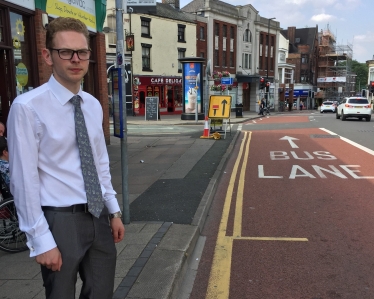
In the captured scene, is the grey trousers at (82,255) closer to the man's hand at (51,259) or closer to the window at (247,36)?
the man's hand at (51,259)

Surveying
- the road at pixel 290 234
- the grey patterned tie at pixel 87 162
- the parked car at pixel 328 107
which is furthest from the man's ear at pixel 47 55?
the parked car at pixel 328 107

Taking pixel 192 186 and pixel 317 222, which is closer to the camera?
pixel 317 222

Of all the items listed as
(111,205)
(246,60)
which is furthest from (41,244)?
(246,60)

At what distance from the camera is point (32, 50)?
7777 millimetres

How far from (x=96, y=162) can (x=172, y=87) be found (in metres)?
35.6

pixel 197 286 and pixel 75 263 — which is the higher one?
pixel 75 263

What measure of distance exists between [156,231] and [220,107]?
34.8 ft

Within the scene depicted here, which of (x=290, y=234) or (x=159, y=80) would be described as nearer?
(x=290, y=234)

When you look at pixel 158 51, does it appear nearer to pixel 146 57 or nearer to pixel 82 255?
pixel 146 57

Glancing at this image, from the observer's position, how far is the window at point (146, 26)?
3302 cm

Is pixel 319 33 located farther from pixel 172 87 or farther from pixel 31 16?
pixel 31 16

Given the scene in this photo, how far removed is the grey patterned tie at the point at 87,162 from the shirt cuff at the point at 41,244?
250 mm

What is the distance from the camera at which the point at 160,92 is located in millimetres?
35906

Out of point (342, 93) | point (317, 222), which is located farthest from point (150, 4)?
point (342, 93)
